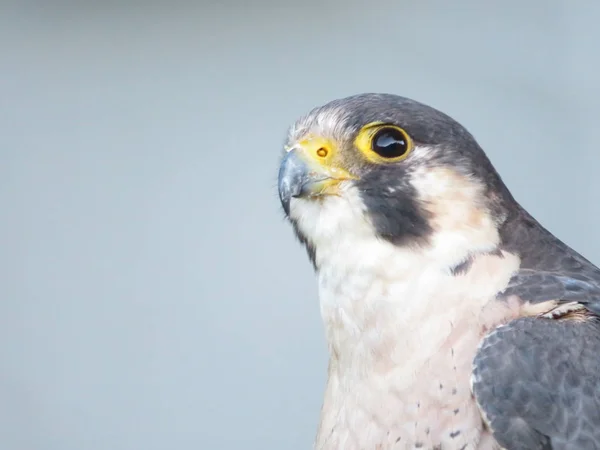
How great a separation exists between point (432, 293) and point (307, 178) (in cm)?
40

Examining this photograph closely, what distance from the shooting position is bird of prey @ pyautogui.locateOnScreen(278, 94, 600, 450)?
66.2 inches

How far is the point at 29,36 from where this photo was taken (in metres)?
4.30

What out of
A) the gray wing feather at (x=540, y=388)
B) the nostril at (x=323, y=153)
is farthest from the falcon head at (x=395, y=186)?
the gray wing feather at (x=540, y=388)

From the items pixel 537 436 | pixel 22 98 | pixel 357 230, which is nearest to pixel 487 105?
pixel 22 98

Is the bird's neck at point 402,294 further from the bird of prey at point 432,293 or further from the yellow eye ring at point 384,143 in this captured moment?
the yellow eye ring at point 384,143

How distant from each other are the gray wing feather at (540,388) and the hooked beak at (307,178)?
0.53m

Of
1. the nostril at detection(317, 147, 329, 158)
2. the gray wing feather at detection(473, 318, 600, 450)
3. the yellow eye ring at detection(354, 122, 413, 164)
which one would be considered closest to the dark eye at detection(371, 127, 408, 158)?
the yellow eye ring at detection(354, 122, 413, 164)

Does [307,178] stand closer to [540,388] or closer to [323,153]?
[323,153]

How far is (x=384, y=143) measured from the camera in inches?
78.4

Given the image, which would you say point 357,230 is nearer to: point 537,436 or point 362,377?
point 362,377

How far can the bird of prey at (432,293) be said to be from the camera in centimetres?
168

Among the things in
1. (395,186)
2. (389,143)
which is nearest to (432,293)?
(395,186)

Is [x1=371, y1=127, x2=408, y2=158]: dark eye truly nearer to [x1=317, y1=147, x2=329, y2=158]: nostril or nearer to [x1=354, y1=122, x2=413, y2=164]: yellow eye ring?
[x1=354, y1=122, x2=413, y2=164]: yellow eye ring

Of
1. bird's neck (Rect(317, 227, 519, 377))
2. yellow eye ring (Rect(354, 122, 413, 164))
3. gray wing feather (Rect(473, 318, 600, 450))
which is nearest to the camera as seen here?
gray wing feather (Rect(473, 318, 600, 450))
